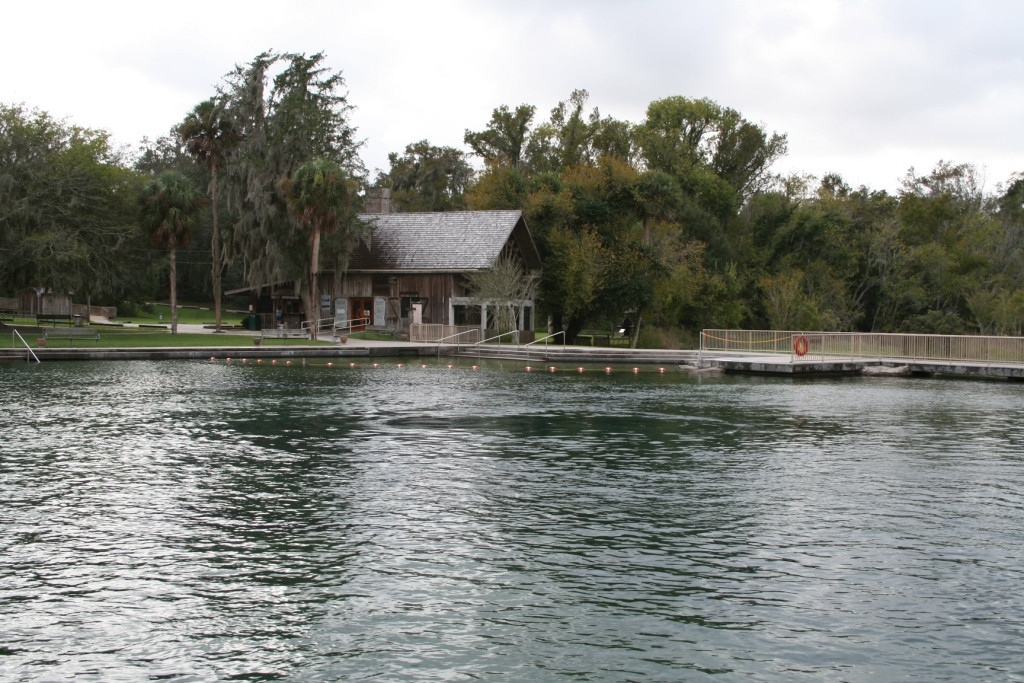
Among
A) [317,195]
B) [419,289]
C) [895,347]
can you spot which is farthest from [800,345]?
[317,195]

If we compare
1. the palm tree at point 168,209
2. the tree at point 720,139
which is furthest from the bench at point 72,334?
the tree at point 720,139

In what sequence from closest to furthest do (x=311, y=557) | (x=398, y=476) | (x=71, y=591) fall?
(x=71, y=591), (x=311, y=557), (x=398, y=476)

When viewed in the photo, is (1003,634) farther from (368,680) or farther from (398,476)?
(398,476)

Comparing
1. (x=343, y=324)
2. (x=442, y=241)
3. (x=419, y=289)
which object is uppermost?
(x=442, y=241)

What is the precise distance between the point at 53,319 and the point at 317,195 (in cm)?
1723

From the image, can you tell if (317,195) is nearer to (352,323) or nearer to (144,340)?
(352,323)

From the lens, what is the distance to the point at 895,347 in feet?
A: 128

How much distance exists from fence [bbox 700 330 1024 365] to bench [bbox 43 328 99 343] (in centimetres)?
2820

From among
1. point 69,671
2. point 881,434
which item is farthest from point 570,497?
point 881,434

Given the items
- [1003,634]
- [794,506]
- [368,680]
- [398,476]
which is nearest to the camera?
[368,680]

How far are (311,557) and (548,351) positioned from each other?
33038 millimetres

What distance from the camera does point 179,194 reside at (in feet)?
156

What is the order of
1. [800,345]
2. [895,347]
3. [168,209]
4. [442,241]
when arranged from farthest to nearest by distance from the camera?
[442,241], [168,209], [895,347], [800,345]

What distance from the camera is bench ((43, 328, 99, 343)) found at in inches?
1768
